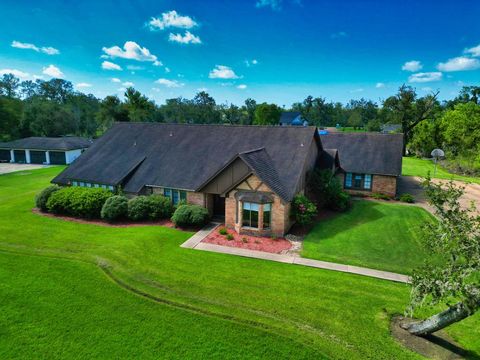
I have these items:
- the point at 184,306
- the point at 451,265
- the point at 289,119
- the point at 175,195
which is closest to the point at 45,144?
the point at 175,195

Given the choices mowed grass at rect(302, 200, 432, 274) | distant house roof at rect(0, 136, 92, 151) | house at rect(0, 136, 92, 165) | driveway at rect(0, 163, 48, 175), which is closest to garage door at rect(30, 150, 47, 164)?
house at rect(0, 136, 92, 165)

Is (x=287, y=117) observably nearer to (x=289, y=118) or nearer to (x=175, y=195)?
(x=289, y=118)

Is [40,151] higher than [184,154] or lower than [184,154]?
lower

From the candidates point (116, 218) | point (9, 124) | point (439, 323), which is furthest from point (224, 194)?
point (9, 124)

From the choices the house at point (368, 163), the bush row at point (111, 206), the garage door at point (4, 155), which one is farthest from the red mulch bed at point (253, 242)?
the garage door at point (4, 155)

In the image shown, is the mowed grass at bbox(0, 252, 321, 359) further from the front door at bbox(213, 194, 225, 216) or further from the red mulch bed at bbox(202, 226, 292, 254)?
the front door at bbox(213, 194, 225, 216)

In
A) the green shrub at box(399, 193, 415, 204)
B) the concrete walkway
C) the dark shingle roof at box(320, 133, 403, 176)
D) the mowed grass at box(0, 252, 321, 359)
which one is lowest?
the mowed grass at box(0, 252, 321, 359)

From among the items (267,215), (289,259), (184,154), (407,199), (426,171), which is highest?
(184,154)
